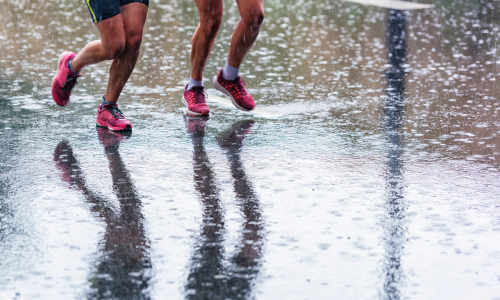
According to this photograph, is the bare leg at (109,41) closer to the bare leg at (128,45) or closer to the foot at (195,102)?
the bare leg at (128,45)

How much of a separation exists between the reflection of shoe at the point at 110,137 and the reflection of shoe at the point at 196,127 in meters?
0.40

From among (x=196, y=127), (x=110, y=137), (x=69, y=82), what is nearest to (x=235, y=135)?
(x=196, y=127)

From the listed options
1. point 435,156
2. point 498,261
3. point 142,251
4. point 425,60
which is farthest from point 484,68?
point 142,251

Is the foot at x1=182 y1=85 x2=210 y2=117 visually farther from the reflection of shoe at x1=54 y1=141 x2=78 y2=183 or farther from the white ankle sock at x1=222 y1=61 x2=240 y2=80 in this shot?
the reflection of shoe at x1=54 y1=141 x2=78 y2=183

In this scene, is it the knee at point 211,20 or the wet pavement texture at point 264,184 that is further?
the knee at point 211,20

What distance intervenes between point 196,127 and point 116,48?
74 cm

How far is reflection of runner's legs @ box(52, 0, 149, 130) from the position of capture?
→ 15.5ft

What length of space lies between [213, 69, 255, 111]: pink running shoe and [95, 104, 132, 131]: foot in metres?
0.86

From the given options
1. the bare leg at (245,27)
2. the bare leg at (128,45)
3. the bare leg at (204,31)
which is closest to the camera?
the bare leg at (128,45)

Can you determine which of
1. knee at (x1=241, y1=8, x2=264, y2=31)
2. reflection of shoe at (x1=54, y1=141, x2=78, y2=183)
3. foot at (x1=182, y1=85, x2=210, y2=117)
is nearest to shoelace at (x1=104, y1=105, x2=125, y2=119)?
reflection of shoe at (x1=54, y1=141, x2=78, y2=183)

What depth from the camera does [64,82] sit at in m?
5.27

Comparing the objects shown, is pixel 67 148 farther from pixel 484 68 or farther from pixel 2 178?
pixel 484 68

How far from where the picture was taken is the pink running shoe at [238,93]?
17.9ft

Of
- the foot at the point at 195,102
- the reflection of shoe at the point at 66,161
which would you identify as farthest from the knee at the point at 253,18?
the reflection of shoe at the point at 66,161
